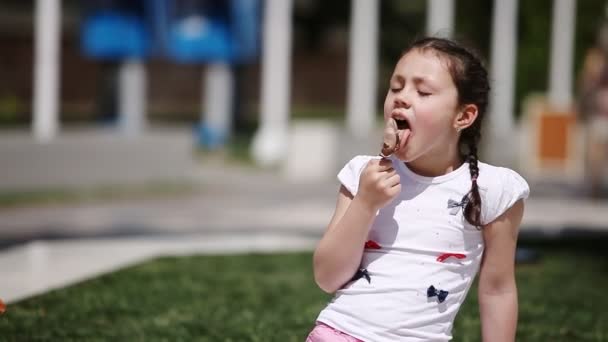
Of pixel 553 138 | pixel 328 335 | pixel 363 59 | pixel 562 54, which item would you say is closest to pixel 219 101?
pixel 363 59

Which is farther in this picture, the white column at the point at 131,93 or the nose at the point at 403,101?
the white column at the point at 131,93

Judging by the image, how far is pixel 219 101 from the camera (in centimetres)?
1559

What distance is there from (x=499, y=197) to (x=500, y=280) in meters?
0.24

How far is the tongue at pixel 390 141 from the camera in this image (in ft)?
8.47

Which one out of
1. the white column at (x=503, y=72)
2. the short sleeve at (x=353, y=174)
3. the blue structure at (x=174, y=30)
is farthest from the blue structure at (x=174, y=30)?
the short sleeve at (x=353, y=174)

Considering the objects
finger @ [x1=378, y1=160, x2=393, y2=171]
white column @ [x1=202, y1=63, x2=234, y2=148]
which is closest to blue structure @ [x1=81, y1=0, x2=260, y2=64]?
white column @ [x1=202, y1=63, x2=234, y2=148]

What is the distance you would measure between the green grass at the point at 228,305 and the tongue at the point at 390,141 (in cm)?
157

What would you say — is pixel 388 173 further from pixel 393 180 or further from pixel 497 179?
pixel 497 179

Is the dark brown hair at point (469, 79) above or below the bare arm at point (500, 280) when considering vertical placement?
above

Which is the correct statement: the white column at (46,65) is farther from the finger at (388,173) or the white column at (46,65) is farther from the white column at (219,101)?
the finger at (388,173)

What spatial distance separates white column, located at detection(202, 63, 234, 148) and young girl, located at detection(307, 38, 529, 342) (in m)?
12.2

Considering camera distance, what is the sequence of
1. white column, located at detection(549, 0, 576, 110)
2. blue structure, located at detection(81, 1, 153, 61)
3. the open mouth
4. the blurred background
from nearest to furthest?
the open mouth, the blurred background, blue structure, located at detection(81, 1, 153, 61), white column, located at detection(549, 0, 576, 110)

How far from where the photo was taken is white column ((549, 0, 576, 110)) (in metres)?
16.4

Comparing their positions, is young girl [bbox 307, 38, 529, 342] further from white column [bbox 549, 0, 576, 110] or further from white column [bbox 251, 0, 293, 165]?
white column [bbox 549, 0, 576, 110]
